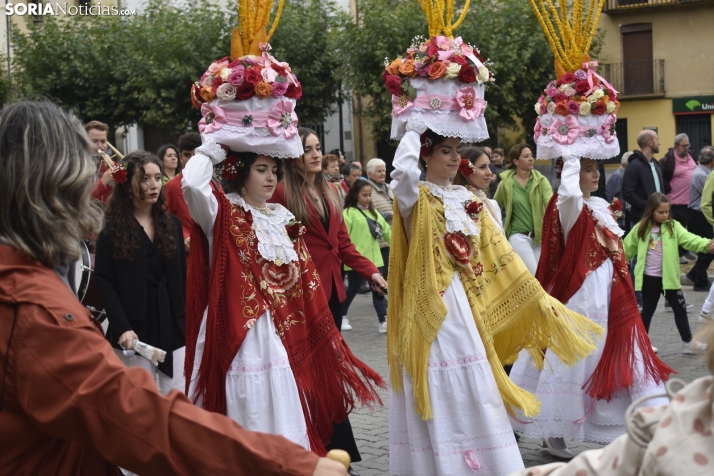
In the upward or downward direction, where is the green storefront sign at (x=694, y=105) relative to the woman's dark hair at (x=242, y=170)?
upward

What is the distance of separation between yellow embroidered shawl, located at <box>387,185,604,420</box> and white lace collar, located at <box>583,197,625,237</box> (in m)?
1.13

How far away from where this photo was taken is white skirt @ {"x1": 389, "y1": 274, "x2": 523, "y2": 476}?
4898 mm

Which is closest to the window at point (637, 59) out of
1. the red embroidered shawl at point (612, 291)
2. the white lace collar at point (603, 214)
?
the white lace collar at point (603, 214)

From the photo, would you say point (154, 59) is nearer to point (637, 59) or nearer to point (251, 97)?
point (637, 59)

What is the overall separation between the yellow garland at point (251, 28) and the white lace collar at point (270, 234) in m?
0.79

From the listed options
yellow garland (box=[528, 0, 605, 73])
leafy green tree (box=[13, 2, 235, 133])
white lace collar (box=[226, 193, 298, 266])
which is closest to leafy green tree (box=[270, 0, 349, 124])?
leafy green tree (box=[13, 2, 235, 133])

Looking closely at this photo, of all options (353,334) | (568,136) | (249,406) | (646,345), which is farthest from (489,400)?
(353,334)

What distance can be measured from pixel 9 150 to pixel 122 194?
12.3 feet

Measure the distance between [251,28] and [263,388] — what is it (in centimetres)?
190

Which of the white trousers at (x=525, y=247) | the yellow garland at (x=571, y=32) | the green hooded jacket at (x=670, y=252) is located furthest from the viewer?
the white trousers at (x=525, y=247)

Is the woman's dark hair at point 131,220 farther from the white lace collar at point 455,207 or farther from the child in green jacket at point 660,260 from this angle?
the child in green jacket at point 660,260

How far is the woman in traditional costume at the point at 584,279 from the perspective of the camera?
6125mm

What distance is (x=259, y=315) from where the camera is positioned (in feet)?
15.9

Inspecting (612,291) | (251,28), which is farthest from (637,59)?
(251,28)
